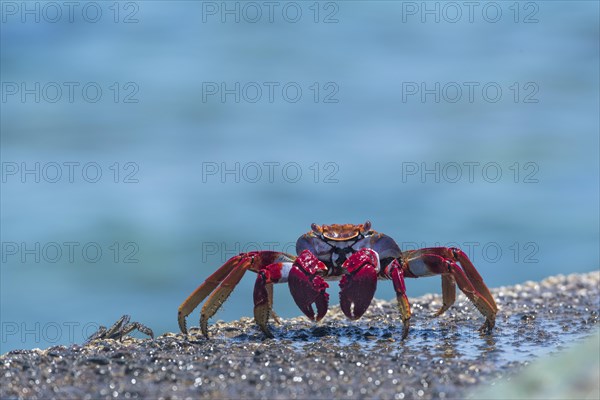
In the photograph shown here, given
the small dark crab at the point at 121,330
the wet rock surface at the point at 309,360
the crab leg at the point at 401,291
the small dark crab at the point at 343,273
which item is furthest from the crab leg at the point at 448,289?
the small dark crab at the point at 121,330

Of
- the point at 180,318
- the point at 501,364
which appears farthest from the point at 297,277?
the point at 501,364

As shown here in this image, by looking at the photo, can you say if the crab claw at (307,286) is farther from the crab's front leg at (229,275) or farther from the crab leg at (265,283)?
the crab's front leg at (229,275)

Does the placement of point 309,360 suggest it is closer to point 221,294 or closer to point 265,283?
point 265,283

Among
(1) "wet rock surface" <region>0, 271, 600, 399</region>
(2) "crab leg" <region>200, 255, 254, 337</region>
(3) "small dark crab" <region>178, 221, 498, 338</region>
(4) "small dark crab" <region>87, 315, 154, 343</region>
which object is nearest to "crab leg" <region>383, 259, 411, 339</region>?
(3) "small dark crab" <region>178, 221, 498, 338</region>

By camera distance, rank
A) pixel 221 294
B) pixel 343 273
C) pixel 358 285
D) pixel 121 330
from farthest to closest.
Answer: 1. pixel 121 330
2. pixel 343 273
3. pixel 221 294
4. pixel 358 285

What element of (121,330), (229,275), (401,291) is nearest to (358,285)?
(401,291)

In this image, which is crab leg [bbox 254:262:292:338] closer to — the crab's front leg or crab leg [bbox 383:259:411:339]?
the crab's front leg
